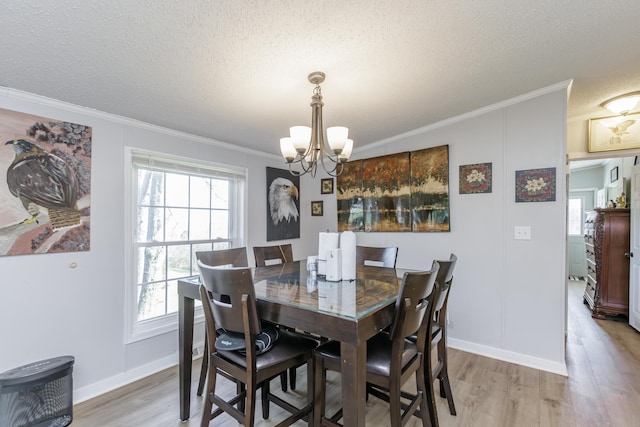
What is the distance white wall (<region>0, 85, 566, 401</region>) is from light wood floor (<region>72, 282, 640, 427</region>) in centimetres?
18

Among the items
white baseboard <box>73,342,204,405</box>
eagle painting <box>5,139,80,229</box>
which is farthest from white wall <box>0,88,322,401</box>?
eagle painting <box>5,139,80,229</box>

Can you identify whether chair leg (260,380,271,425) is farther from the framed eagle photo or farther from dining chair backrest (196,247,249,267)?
the framed eagle photo

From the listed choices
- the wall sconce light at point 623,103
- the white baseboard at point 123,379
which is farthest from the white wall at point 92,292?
the wall sconce light at point 623,103

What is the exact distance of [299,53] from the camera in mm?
1618

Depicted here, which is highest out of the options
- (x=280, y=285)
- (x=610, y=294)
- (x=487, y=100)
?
(x=487, y=100)

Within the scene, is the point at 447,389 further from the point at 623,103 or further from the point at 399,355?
the point at 623,103

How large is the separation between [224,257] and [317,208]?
1896mm

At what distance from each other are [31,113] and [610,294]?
19.5 ft

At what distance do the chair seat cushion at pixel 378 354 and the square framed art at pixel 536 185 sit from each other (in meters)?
1.79

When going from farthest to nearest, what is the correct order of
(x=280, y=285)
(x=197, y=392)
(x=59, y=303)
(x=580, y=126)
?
(x=580, y=126) < (x=197, y=392) < (x=59, y=303) < (x=280, y=285)

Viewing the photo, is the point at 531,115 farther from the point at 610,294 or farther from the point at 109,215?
the point at 109,215

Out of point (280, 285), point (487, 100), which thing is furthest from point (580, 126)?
point (280, 285)

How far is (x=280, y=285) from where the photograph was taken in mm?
1773

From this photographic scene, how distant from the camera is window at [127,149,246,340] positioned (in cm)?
239
